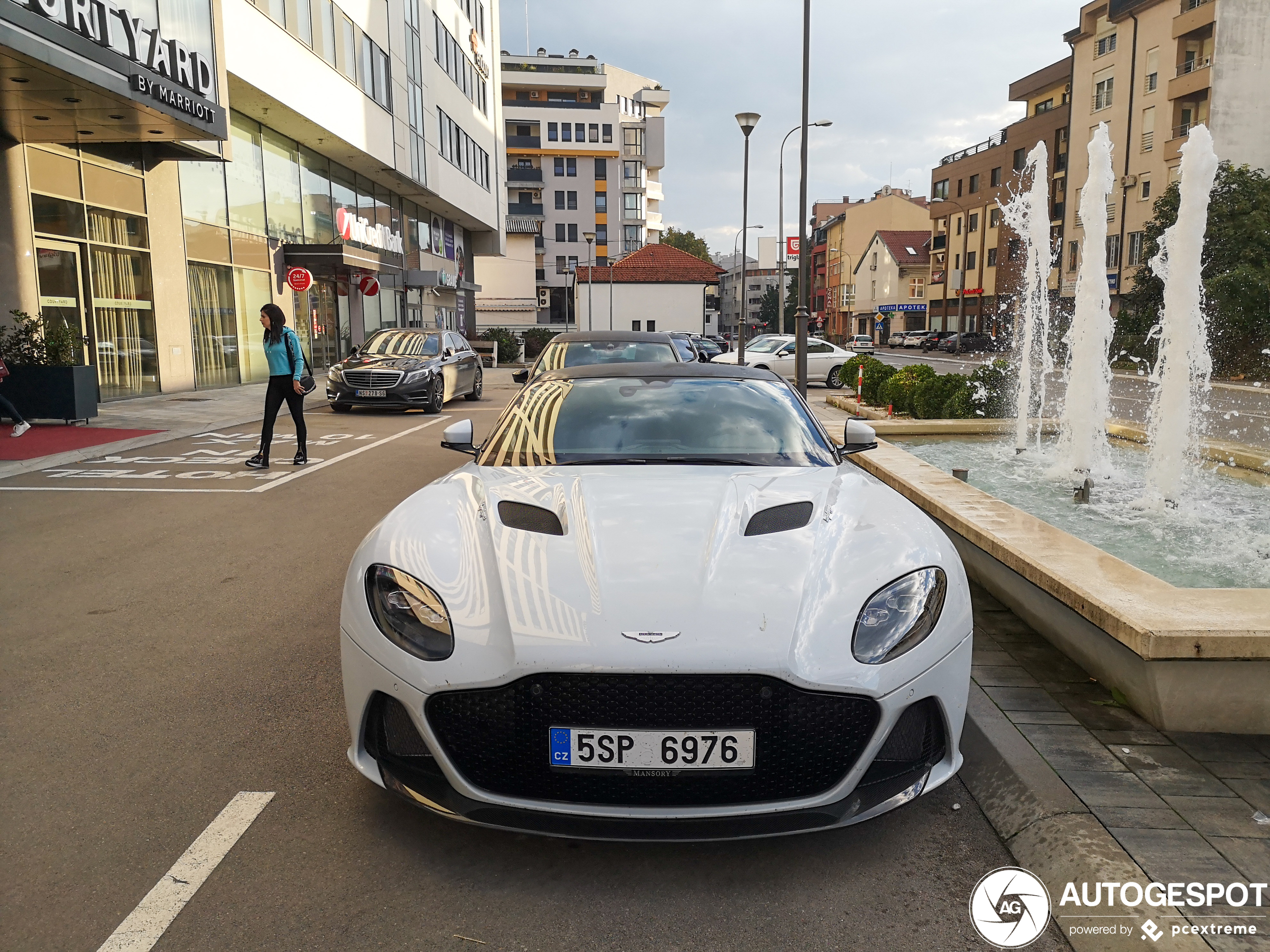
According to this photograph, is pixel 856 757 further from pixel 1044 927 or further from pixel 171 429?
pixel 171 429

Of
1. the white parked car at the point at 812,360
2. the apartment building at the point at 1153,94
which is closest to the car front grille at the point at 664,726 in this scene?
the white parked car at the point at 812,360

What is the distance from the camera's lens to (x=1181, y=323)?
8414 millimetres

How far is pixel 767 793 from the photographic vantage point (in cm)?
264

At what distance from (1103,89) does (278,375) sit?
5266cm

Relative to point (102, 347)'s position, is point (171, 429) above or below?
below

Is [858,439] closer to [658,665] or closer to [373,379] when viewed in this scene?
[658,665]

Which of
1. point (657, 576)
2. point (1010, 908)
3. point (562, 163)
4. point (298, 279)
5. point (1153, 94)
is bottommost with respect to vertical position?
point (1010, 908)

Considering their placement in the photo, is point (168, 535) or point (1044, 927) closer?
point (1044, 927)

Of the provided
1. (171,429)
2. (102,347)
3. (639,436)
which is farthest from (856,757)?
(102,347)

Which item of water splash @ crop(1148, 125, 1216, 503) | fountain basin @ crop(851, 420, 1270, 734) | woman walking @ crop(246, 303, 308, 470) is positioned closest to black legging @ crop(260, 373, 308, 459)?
woman walking @ crop(246, 303, 308, 470)

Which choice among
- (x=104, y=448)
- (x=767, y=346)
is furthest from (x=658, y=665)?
(x=767, y=346)

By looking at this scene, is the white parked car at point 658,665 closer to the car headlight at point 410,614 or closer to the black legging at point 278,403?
the car headlight at point 410,614

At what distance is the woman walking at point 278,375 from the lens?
11.1 meters

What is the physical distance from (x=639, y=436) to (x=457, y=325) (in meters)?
49.5
